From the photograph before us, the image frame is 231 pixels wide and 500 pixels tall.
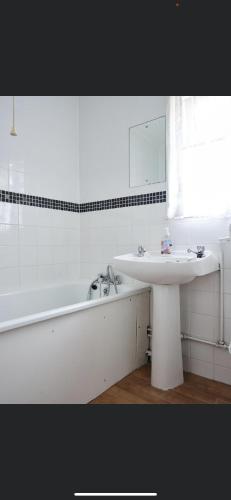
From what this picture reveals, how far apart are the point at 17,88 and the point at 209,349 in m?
1.83

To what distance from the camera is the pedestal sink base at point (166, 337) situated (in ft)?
5.19

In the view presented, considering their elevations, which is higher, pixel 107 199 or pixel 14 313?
pixel 107 199

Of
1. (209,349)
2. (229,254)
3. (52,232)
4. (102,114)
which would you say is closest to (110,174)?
(102,114)

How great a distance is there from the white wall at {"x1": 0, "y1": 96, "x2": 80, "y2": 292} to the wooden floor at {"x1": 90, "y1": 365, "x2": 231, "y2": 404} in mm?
1051

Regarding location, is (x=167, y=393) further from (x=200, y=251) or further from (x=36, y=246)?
(x=36, y=246)

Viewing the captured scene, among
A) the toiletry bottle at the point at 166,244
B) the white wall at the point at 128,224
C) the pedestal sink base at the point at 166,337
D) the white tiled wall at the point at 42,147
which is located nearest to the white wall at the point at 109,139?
the white wall at the point at 128,224

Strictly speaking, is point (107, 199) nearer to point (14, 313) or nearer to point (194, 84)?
point (14, 313)

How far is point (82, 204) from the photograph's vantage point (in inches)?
99.4

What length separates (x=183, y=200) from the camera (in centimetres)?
178

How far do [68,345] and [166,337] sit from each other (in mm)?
611

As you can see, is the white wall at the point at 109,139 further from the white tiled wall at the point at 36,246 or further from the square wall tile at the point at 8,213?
the square wall tile at the point at 8,213

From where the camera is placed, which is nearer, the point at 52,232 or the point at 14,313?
the point at 14,313

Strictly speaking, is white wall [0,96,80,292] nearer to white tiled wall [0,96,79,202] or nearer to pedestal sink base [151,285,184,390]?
white tiled wall [0,96,79,202]

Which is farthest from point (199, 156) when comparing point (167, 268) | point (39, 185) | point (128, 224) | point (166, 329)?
point (39, 185)
